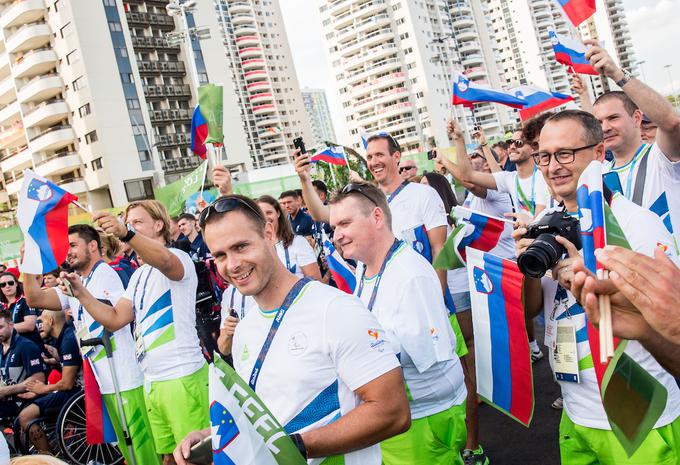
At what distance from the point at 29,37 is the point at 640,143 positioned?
55288 mm

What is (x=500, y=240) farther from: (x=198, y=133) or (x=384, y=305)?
(x=198, y=133)

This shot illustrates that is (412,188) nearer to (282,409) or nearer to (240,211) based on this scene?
(240,211)

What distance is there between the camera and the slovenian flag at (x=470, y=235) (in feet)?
11.2

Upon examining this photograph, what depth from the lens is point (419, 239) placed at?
4.45 meters

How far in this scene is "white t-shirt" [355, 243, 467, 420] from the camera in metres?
2.85

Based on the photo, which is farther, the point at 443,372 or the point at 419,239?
the point at 419,239

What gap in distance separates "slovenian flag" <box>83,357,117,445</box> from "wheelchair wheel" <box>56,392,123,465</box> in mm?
1309

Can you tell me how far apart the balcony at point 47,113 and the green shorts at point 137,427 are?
2006 inches

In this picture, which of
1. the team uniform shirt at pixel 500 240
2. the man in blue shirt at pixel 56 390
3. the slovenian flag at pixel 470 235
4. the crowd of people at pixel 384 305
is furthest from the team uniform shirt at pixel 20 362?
the slovenian flag at pixel 470 235

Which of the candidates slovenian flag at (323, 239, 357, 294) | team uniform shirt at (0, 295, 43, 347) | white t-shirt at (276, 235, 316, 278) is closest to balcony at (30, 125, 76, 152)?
team uniform shirt at (0, 295, 43, 347)

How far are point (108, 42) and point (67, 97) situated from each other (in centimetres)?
606

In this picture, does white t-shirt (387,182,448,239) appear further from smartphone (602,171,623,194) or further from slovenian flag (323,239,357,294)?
smartphone (602,171,623,194)

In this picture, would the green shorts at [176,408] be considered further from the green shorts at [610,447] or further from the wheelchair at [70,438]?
the green shorts at [610,447]

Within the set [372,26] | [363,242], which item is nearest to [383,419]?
[363,242]
